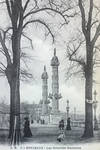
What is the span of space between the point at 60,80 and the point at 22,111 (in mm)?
278

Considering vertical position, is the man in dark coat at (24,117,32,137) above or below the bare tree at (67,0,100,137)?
below

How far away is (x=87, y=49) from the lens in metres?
2.29

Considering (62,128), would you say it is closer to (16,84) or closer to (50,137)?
(50,137)

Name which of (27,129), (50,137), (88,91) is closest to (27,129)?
(27,129)

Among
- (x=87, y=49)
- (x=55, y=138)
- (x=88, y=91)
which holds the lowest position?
(x=55, y=138)

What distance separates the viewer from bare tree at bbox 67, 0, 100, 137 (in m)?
2.27

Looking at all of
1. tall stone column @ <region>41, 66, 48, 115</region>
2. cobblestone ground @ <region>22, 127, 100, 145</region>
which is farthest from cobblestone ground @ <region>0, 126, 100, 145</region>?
tall stone column @ <region>41, 66, 48, 115</region>

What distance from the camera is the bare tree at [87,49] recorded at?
2.27 m

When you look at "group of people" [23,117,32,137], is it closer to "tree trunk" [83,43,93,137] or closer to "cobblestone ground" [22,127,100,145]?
"cobblestone ground" [22,127,100,145]

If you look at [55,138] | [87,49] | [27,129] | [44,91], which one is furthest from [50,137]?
[87,49]

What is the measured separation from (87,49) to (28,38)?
1.12 feet

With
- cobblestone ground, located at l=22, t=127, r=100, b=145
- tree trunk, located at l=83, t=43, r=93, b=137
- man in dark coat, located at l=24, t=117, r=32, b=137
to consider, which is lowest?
cobblestone ground, located at l=22, t=127, r=100, b=145

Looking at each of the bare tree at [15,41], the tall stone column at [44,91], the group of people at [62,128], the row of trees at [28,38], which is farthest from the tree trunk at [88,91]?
the bare tree at [15,41]

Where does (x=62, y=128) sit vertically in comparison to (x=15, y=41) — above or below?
below
